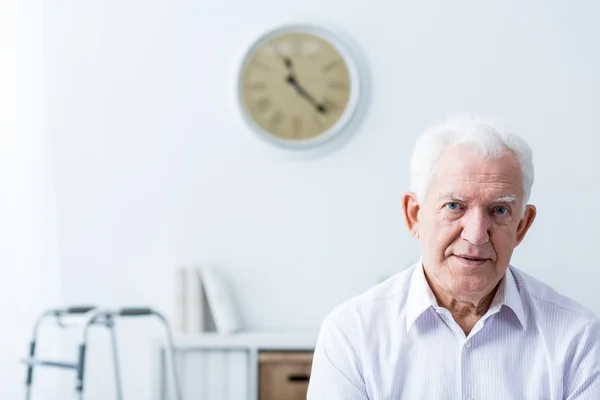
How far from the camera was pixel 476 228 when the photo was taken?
5.46 ft

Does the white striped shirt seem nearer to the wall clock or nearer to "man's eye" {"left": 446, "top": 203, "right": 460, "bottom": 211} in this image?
"man's eye" {"left": 446, "top": 203, "right": 460, "bottom": 211}

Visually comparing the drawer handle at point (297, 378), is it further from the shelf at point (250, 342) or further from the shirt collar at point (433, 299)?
the shirt collar at point (433, 299)

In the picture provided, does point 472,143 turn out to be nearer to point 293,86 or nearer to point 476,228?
point 476,228

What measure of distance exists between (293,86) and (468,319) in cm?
206

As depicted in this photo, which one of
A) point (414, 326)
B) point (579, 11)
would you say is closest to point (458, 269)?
point (414, 326)

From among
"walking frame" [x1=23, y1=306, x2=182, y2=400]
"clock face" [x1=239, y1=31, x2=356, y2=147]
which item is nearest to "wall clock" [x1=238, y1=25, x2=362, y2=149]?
"clock face" [x1=239, y1=31, x2=356, y2=147]

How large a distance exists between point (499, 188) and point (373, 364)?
15.5 inches

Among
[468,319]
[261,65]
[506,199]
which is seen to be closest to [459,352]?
[468,319]

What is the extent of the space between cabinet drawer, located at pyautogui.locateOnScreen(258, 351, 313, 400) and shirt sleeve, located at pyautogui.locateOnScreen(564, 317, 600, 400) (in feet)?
5.67

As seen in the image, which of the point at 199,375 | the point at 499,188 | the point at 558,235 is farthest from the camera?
the point at 558,235

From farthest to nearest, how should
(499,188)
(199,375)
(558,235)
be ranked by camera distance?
1. (558,235)
2. (199,375)
3. (499,188)

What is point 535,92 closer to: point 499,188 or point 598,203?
point 598,203

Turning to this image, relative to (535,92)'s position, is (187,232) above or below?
below

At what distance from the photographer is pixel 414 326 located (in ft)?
5.71
